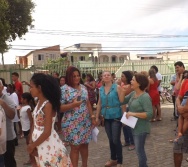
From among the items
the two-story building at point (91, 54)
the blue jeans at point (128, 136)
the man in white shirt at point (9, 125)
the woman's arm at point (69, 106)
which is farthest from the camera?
the two-story building at point (91, 54)

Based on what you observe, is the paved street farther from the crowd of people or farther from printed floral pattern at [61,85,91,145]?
printed floral pattern at [61,85,91,145]

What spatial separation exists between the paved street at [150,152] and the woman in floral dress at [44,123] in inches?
93.9

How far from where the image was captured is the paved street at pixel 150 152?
17.1 ft

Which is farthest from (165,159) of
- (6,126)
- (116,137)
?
(6,126)

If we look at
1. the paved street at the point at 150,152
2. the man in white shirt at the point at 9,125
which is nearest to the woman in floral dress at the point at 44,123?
the man in white shirt at the point at 9,125

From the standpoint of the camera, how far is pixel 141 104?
13.5ft

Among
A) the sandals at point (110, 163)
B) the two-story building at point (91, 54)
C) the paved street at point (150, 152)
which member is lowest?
the paved street at point (150, 152)

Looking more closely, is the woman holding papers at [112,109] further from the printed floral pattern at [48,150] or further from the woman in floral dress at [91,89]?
the woman in floral dress at [91,89]

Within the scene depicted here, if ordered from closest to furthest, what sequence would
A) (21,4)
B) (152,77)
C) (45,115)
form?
(45,115) < (152,77) < (21,4)

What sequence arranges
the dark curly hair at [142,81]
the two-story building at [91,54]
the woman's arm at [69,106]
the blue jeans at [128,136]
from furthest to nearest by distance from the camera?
the two-story building at [91,54]
the blue jeans at [128,136]
the dark curly hair at [142,81]
the woman's arm at [69,106]

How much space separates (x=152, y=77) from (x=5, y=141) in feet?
17.7

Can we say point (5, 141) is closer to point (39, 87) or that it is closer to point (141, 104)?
point (39, 87)

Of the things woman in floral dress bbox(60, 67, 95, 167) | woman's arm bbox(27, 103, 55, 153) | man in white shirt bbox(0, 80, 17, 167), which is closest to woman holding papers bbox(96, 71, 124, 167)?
woman in floral dress bbox(60, 67, 95, 167)

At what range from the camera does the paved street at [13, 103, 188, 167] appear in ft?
17.1
